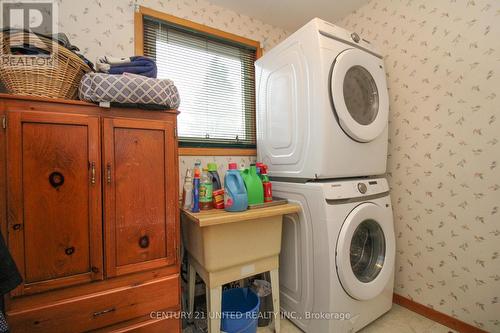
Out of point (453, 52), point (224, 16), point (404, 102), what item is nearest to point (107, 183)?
point (224, 16)

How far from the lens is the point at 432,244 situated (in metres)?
1.51

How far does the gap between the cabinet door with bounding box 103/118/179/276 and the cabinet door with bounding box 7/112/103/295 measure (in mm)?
47

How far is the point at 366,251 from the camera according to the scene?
5.00ft

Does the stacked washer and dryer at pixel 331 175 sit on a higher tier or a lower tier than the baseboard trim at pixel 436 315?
higher

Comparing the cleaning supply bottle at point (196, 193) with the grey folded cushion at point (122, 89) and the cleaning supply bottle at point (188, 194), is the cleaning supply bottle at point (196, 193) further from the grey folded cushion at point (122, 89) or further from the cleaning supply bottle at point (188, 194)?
the grey folded cushion at point (122, 89)

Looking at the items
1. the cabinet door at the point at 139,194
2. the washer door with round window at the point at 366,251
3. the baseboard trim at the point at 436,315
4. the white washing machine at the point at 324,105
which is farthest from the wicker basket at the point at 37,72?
the baseboard trim at the point at 436,315

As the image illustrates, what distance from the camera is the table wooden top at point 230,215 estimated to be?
106 centimetres

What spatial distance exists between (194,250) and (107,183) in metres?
0.62

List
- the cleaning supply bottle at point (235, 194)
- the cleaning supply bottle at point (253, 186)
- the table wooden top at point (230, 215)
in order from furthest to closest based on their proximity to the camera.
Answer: the cleaning supply bottle at point (253, 186) < the cleaning supply bottle at point (235, 194) < the table wooden top at point (230, 215)

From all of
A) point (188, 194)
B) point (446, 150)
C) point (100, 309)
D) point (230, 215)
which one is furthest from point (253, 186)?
point (446, 150)

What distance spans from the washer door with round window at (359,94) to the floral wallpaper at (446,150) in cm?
28

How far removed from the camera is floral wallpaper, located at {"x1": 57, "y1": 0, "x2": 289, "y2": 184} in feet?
4.49

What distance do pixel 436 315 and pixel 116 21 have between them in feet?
9.51

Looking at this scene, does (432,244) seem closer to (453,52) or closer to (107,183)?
(453,52)
